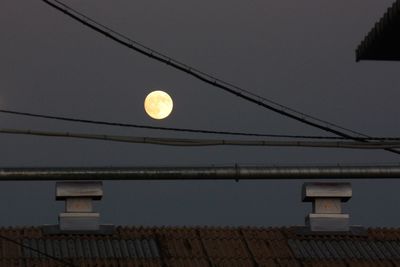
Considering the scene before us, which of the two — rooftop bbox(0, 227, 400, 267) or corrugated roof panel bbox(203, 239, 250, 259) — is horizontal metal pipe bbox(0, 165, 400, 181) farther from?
Answer: corrugated roof panel bbox(203, 239, 250, 259)

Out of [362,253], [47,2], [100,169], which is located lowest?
[362,253]

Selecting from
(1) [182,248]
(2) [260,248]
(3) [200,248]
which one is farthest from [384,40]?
(1) [182,248]

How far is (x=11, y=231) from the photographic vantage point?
30125mm

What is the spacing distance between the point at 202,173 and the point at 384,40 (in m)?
4.23

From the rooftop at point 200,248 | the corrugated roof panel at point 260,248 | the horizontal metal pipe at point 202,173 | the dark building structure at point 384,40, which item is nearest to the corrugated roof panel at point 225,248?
the rooftop at point 200,248

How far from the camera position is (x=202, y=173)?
24.7m

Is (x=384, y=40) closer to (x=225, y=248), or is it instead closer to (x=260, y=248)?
(x=260, y=248)

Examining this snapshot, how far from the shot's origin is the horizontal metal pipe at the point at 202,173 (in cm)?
2469

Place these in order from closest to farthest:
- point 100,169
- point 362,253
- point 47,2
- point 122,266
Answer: point 47,2 < point 100,169 < point 122,266 < point 362,253

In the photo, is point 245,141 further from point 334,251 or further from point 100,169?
point 334,251

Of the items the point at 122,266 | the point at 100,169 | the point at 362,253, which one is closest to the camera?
the point at 100,169

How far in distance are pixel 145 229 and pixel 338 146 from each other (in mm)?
8320

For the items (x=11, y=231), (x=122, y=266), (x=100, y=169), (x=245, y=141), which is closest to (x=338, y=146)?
(x=245, y=141)

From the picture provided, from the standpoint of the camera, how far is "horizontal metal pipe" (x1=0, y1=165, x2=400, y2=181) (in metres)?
24.7
